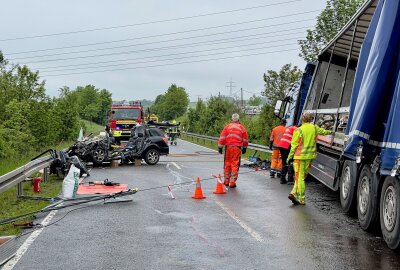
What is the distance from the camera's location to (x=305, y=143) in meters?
10.1


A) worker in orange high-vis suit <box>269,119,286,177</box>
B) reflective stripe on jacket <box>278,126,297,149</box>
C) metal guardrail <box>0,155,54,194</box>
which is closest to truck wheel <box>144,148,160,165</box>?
metal guardrail <box>0,155,54,194</box>

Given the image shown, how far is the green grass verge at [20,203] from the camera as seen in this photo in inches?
315

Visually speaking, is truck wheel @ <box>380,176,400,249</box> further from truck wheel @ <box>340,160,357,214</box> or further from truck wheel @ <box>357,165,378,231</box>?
truck wheel @ <box>340,160,357,214</box>

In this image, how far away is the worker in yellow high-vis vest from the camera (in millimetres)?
10070

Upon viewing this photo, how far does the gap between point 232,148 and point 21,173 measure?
4913mm

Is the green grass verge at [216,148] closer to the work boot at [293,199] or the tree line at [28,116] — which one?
the tree line at [28,116]

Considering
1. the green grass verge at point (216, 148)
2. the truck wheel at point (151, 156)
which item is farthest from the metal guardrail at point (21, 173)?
the green grass verge at point (216, 148)

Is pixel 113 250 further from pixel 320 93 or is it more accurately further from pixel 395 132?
pixel 320 93

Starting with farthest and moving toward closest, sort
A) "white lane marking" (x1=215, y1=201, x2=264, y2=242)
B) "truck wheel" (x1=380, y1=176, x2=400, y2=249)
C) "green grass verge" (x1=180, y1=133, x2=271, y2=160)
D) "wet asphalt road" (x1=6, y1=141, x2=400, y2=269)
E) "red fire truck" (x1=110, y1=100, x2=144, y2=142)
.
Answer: "red fire truck" (x1=110, y1=100, x2=144, y2=142) < "green grass verge" (x1=180, y1=133, x2=271, y2=160) < "white lane marking" (x1=215, y1=201, x2=264, y2=242) < "truck wheel" (x1=380, y1=176, x2=400, y2=249) < "wet asphalt road" (x1=6, y1=141, x2=400, y2=269)

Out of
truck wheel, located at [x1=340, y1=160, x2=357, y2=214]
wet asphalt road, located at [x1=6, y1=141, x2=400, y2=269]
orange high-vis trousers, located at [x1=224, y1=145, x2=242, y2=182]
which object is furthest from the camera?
orange high-vis trousers, located at [x1=224, y1=145, x2=242, y2=182]

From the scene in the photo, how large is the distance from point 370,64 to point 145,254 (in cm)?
392

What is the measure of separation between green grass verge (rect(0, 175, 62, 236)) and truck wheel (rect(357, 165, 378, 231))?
5.06 metres

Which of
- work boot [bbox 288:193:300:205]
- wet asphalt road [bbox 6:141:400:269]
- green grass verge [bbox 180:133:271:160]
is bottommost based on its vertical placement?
green grass verge [bbox 180:133:271:160]

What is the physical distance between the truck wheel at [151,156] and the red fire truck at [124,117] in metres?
13.2
